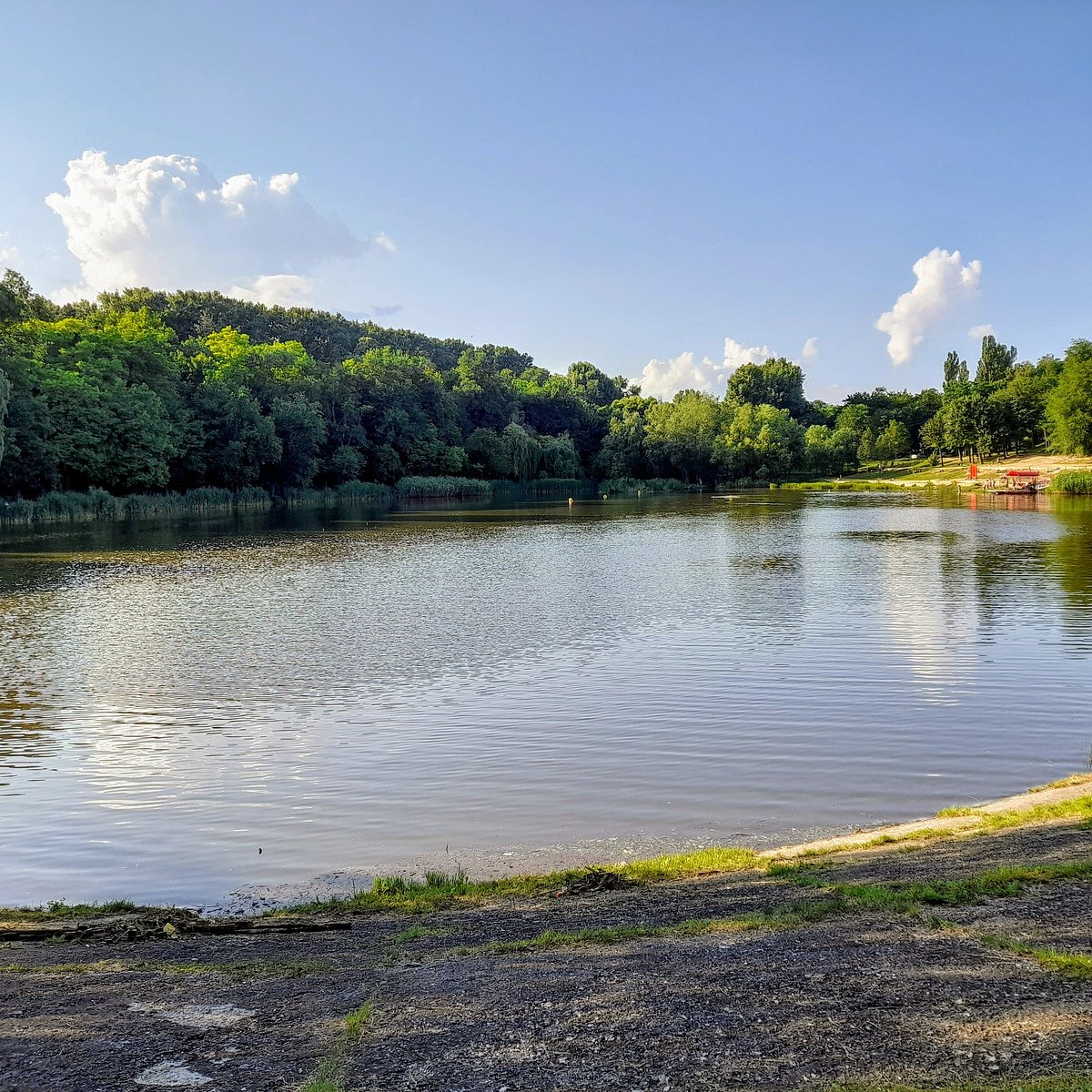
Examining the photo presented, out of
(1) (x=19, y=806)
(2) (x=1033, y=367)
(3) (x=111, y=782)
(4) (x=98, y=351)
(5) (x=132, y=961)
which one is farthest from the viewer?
(2) (x=1033, y=367)

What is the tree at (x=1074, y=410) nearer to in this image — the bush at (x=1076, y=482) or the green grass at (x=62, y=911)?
the bush at (x=1076, y=482)

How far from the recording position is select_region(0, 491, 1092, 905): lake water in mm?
11555

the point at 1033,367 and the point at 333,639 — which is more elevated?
the point at 1033,367

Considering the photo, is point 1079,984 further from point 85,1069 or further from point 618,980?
point 85,1069

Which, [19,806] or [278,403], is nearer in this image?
[19,806]

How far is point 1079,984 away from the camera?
5836 millimetres

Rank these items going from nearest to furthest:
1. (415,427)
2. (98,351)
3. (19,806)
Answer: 1. (19,806)
2. (98,351)
3. (415,427)

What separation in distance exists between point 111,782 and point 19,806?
4.06 feet

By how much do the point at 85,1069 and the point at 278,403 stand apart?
99.1 meters

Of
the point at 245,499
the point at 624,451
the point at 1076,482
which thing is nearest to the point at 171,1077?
the point at 245,499

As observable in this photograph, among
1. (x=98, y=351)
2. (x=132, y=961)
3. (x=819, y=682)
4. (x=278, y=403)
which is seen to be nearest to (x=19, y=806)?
(x=132, y=961)

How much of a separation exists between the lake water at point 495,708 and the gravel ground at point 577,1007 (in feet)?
9.94

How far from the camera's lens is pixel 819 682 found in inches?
746

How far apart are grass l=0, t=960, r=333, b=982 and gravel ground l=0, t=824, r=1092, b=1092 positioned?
4 cm
